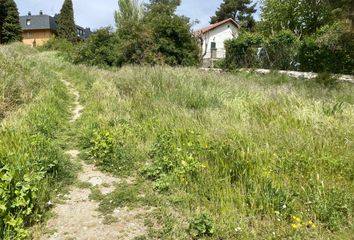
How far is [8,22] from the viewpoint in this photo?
36031mm

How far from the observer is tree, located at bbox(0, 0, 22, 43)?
3566 cm

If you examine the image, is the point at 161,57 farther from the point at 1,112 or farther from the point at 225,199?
the point at 225,199

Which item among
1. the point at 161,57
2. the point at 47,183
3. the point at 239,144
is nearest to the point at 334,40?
the point at 161,57

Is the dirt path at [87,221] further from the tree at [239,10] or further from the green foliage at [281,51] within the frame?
the tree at [239,10]

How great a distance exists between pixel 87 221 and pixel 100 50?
56.1 feet

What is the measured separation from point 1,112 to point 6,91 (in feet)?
2.92

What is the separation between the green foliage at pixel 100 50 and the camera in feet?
62.1

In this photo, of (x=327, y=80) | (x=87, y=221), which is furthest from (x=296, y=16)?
(x=87, y=221)

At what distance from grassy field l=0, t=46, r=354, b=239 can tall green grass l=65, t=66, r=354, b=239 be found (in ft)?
0.05

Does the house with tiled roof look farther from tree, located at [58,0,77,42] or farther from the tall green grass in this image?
the tall green grass

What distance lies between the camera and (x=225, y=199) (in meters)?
3.51

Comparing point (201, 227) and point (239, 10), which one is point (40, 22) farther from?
point (201, 227)

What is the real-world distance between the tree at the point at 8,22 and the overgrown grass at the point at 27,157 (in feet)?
106

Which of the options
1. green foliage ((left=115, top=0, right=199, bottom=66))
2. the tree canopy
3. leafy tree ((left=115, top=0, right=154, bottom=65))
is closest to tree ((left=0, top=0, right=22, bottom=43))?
leafy tree ((left=115, top=0, right=154, bottom=65))
